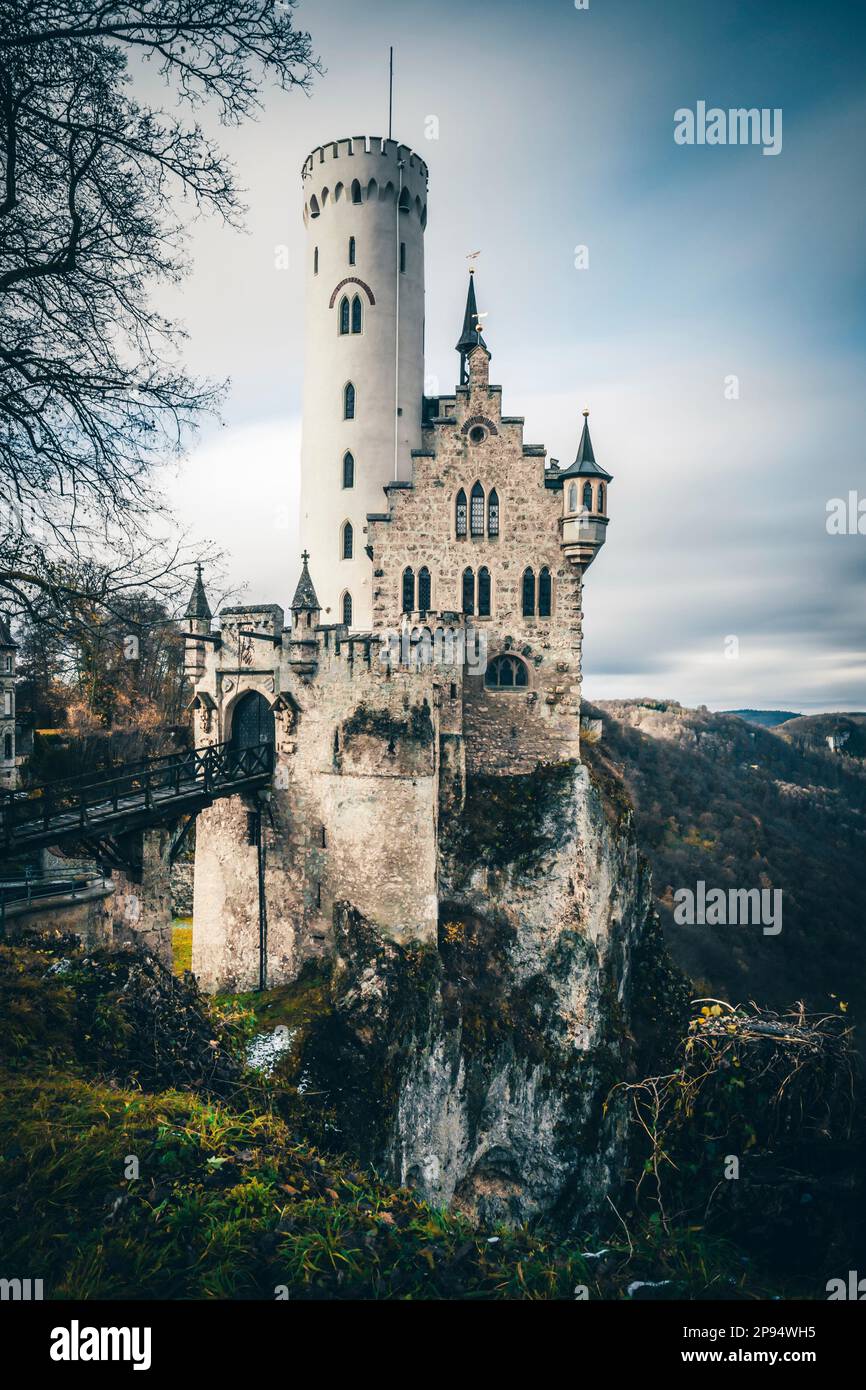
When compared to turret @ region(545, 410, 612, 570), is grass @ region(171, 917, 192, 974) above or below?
below

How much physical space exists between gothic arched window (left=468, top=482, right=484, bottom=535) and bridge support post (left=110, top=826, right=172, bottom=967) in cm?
1270

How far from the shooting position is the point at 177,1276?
19.4ft

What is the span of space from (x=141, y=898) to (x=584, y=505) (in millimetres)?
15932

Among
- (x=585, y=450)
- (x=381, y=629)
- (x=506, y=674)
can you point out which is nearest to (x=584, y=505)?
(x=585, y=450)

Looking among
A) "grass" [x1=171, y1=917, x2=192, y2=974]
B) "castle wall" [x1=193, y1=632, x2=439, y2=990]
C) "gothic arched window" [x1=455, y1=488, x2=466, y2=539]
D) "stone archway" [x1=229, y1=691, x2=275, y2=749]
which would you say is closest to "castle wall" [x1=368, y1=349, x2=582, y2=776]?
"gothic arched window" [x1=455, y1=488, x2=466, y2=539]

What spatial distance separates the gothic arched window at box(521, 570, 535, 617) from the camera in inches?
886

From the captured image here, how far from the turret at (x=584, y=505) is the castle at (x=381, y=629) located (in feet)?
0.22

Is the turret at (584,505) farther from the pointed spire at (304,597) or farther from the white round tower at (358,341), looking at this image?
the pointed spire at (304,597)

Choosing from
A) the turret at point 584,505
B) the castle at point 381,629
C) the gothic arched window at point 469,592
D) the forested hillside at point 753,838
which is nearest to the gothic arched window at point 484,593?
the castle at point 381,629

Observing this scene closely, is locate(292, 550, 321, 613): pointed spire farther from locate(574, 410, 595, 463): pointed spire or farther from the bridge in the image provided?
locate(574, 410, 595, 463): pointed spire

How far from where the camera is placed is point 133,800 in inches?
639

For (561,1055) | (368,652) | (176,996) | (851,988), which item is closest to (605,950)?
(561,1055)

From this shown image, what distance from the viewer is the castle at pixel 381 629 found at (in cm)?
1852

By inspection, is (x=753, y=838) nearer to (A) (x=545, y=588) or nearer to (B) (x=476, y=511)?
(A) (x=545, y=588)
